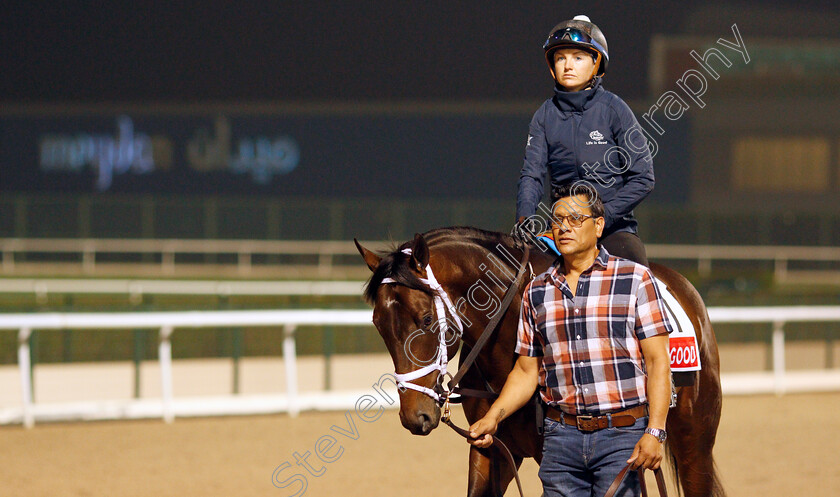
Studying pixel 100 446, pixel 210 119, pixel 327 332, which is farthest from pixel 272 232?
pixel 100 446

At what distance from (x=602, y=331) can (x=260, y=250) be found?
20.4m

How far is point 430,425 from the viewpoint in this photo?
10.8ft

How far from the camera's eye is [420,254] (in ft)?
11.3

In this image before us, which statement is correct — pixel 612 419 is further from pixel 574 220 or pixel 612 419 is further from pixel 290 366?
pixel 290 366

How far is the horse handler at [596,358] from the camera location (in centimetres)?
310

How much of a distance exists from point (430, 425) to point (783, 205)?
24.1m

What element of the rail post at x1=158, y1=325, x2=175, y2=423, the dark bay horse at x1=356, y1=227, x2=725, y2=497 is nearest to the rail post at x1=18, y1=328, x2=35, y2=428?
the rail post at x1=158, y1=325, x2=175, y2=423

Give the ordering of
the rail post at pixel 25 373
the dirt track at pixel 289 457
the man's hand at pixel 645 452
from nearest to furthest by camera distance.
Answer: the man's hand at pixel 645 452, the dirt track at pixel 289 457, the rail post at pixel 25 373

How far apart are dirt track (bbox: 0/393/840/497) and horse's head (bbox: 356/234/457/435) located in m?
2.70

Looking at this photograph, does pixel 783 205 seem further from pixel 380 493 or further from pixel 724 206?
pixel 380 493

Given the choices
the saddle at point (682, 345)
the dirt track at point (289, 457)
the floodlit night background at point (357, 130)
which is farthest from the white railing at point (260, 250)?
the saddle at point (682, 345)

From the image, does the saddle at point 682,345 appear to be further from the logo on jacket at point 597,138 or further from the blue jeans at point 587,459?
the blue jeans at point 587,459

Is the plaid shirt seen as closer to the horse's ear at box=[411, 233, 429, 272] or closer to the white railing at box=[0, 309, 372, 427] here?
the horse's ear at box=[411, 233, 429, 272]

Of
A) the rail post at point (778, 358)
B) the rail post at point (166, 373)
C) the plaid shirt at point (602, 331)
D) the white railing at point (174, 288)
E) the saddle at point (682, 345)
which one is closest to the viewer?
the plaid shirt at point (602, 331)
